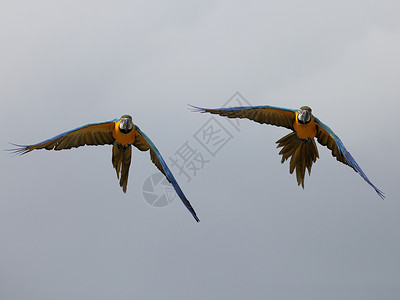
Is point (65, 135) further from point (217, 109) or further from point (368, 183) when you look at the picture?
→ point (368, 183)

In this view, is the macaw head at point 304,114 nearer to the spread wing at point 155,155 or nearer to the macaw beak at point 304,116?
the macaw beak at point 304,116

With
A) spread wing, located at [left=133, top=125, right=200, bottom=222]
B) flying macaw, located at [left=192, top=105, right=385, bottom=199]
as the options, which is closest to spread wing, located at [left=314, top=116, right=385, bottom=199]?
flying macaw, located at [left=192, top=105, right=385, bottom=199]

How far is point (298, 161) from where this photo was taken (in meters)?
16.7

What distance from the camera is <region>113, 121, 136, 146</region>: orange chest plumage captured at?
1554cm

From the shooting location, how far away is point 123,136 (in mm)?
15578

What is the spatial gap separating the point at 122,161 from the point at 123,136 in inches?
29.4

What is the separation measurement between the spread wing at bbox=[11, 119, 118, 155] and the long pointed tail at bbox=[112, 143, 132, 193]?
0.26 metres

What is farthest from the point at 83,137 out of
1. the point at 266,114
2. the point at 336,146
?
the point at 336,146

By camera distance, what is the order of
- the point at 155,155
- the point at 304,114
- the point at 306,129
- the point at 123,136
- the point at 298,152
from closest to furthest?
1. the point at 123,136
2. the point at 155,155
3. the point at 304,114
4. the point at 306,129
5. the point at 298,152

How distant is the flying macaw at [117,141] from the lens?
15365 millimetres

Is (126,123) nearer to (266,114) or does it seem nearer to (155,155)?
(155,155)

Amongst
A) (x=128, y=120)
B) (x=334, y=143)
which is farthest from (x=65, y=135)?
(x=334, y=143)

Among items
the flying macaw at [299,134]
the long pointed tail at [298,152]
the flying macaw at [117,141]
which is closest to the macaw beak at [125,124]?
the flying macaw at [117,141]

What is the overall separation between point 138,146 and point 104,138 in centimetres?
82
